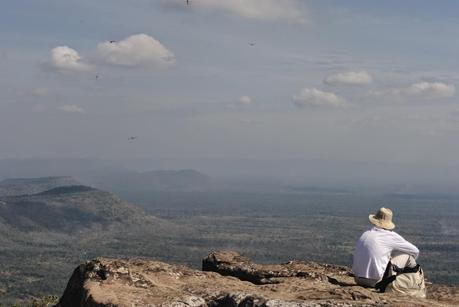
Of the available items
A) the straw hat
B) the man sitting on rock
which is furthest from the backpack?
the straw hat

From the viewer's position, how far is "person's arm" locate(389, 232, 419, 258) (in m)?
19.3

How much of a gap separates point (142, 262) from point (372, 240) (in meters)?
8.04

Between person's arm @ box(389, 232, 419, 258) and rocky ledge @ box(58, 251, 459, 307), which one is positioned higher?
person's arm @ box(389, 232, 419, 258)

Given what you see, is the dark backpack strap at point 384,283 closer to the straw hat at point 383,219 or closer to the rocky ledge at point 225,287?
the rocky ledge at point 225,287

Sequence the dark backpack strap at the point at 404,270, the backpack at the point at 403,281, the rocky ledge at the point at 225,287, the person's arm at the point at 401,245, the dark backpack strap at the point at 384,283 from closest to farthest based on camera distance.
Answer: the rocky ledge at the point at 225,287 < the backpack at the point at 403,281 < the dark backpack strap at the point at 384,283 < the dark backpack strap at the point at 404,270 < the person's arm at the point at 401,245

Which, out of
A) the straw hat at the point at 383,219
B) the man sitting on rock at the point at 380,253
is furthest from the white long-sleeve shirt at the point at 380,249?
the straw hat at the point at 383,219

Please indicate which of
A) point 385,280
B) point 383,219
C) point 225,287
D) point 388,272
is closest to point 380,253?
point 388,272

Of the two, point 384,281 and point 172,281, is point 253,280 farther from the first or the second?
point 384,281

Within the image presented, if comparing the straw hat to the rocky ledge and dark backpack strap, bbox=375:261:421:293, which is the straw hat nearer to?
dark backpack strap, bbox=375:261:421:293

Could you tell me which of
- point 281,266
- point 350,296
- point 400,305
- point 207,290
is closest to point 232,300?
point 207,290

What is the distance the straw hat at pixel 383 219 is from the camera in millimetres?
20125

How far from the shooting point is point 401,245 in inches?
761

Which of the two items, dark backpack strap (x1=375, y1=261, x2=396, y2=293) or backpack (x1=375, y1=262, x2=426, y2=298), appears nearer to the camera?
backpack (x1=375, y1=262, x2=426, y2=298)

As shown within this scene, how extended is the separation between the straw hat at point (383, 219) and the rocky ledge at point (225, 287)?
7.13ft
